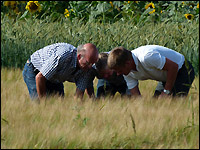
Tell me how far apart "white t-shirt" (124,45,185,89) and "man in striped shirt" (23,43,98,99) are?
0.39 m

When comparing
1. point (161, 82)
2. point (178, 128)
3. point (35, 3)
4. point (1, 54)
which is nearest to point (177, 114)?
point (178, 128)

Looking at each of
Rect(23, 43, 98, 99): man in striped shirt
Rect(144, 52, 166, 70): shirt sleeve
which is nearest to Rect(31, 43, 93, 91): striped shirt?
Rect(23, 43, 98, 99): man in striped shirt

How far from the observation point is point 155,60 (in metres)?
3.40

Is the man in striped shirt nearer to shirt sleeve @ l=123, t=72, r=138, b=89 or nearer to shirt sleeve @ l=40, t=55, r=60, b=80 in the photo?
shirt sleeve @ l=40, t=55, r=60, b=80

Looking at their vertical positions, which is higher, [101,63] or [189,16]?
[101,63]

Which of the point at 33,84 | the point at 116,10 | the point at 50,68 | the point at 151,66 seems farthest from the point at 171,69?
the point at 116,10

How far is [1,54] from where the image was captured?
16.4 ft

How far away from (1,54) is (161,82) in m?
2.12

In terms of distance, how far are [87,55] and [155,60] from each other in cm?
58

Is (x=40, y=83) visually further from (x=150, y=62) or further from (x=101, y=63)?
(x=150, y=62)

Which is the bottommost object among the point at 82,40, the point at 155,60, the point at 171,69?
the point at 82,40

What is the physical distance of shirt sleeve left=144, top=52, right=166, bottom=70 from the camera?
11.2ft

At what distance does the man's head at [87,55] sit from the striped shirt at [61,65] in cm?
8

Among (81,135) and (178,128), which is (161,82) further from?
(81,135)
